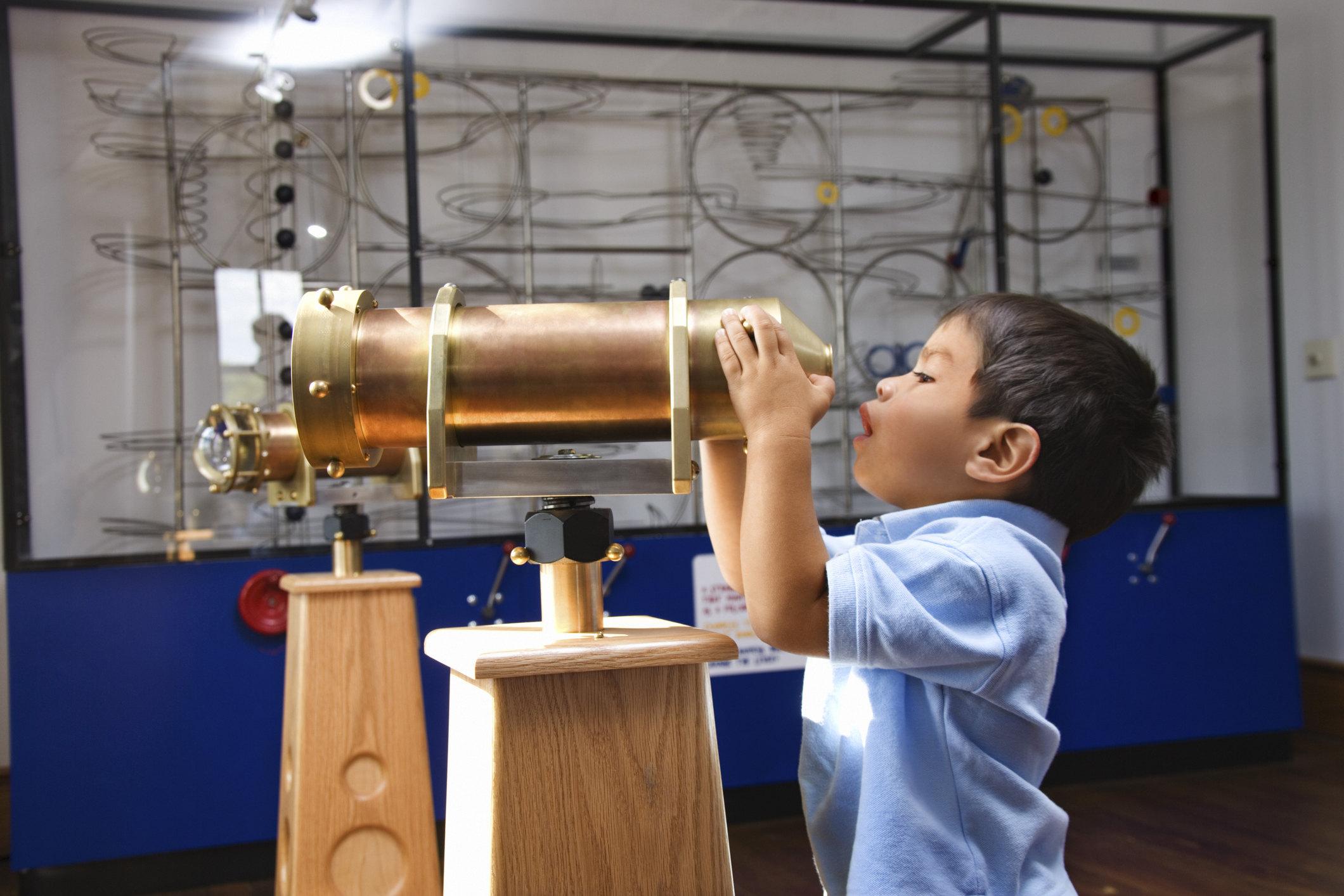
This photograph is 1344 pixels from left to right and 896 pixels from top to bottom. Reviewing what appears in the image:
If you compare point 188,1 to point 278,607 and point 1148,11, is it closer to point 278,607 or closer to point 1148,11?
point 278,607

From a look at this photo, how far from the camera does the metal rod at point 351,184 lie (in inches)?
93.3

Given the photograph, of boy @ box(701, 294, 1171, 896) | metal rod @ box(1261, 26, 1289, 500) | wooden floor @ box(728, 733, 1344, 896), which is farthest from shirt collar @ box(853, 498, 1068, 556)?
metal rod @ box(1261, 26, 1289, 500)

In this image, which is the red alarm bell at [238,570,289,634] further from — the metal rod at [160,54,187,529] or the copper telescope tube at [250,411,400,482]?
the copper telescope tube at [250,411,400,482]

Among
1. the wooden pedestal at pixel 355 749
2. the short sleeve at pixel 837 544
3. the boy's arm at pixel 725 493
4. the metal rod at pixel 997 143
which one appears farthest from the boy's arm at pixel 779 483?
the metal rod at pixel 997 143

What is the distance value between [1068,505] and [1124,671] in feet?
6.59

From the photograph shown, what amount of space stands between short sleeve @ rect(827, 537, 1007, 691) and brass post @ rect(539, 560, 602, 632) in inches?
5.9

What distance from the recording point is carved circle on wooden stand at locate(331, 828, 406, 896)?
1506 mm

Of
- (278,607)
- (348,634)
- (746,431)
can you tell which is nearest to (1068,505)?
(746,431)

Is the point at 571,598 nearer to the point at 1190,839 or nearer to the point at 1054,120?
the point at 1190,839

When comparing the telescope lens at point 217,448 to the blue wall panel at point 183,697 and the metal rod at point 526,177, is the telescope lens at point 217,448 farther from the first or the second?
the metal rod at point 526,177

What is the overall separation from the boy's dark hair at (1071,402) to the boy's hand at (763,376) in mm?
305

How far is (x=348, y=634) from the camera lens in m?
1.52

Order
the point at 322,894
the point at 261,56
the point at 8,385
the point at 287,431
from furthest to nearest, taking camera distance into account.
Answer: the point at 261,56 → the point at 8,385 → the point at 287,431 → the point at 322,894

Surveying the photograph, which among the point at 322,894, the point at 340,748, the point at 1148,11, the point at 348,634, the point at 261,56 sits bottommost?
the point at 322,894
